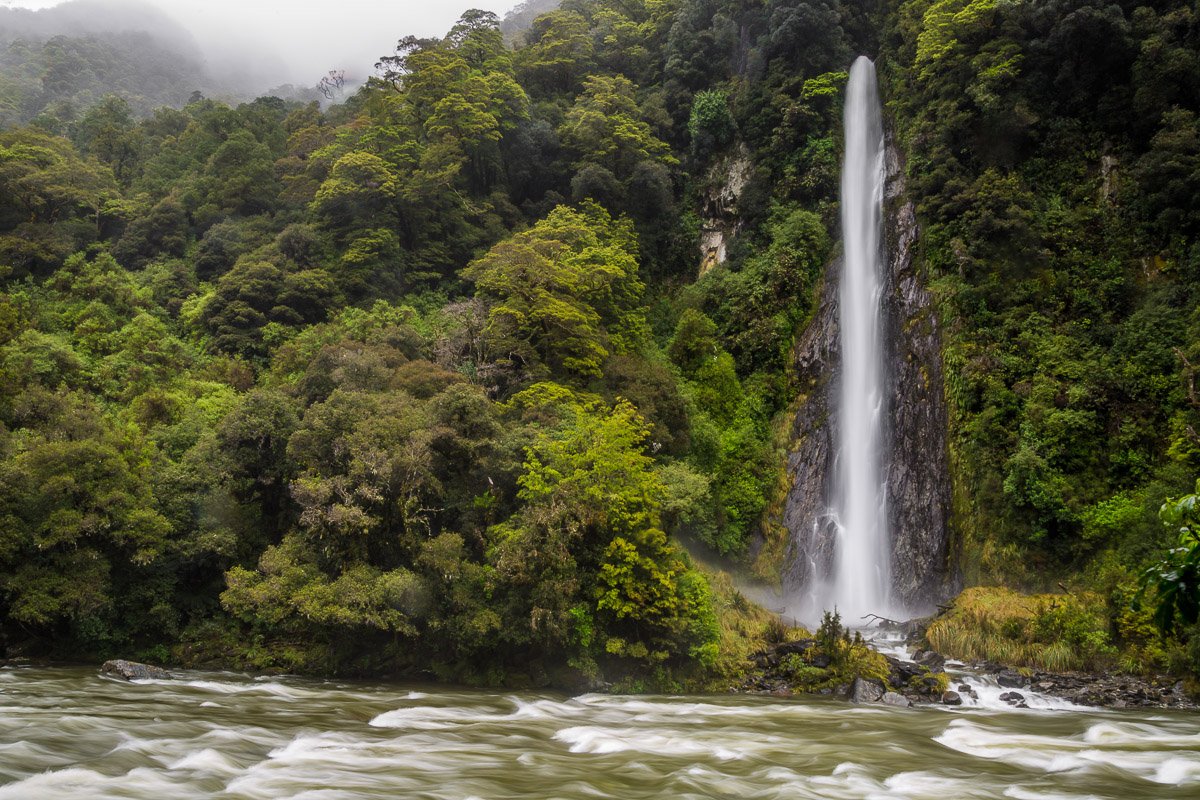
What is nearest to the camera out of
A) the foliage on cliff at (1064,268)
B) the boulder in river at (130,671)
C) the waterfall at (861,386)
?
the boulder in river at (130,671)

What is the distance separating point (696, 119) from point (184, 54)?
117625mm

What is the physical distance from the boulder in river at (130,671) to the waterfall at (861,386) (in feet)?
61.4

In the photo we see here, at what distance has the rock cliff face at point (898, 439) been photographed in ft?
77.4

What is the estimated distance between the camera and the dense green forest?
56.0 feet

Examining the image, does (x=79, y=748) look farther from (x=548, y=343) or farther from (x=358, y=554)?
(x=548, y=343)

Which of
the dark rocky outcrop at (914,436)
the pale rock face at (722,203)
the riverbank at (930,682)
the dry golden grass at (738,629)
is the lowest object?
the riverbank at (930,682)

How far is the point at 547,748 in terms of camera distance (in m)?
11.4

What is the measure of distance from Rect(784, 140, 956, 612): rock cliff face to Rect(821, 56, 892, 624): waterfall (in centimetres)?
34

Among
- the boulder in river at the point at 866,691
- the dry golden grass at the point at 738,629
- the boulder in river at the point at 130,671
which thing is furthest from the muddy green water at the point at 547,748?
the dry golden grass at the point at 738,629

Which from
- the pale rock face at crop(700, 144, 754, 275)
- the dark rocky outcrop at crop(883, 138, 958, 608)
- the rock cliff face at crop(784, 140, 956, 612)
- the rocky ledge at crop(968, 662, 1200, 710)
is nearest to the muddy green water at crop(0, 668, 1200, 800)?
the rocky ledge at crop(968, 662, 1200, 710)

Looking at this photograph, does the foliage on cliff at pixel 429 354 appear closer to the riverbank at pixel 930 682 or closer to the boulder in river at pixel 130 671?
the riverbank at pixel 930 682

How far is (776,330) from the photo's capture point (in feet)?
95.4

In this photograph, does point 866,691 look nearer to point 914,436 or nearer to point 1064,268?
point 914,436

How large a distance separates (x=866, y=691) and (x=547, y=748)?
754 centimetres
